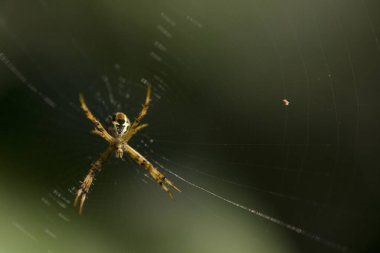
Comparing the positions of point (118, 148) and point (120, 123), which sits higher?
point (120, 123)

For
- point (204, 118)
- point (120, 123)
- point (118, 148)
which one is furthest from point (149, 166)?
point (204, 118)

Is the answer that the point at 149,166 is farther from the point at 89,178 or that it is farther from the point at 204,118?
the point at 204,118

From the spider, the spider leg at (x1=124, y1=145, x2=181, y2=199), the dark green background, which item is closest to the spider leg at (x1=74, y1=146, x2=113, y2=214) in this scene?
the spider

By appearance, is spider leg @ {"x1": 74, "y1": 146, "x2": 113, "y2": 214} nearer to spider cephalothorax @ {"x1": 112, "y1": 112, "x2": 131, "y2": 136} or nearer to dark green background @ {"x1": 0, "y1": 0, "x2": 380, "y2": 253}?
spider cephalothorax @ {"x1": 112, "y1": 112, "x2": 131, "y2": 136}

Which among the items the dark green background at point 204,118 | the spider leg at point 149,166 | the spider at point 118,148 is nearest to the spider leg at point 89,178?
the spider at point 118,148

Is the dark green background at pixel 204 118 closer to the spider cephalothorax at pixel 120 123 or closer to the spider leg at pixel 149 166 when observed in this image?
the spider leg at pixel 149 166

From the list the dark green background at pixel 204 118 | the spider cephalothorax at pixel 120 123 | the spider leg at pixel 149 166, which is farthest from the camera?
the dark green background at pixel 204 118

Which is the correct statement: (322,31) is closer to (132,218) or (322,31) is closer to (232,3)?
(232,3)
